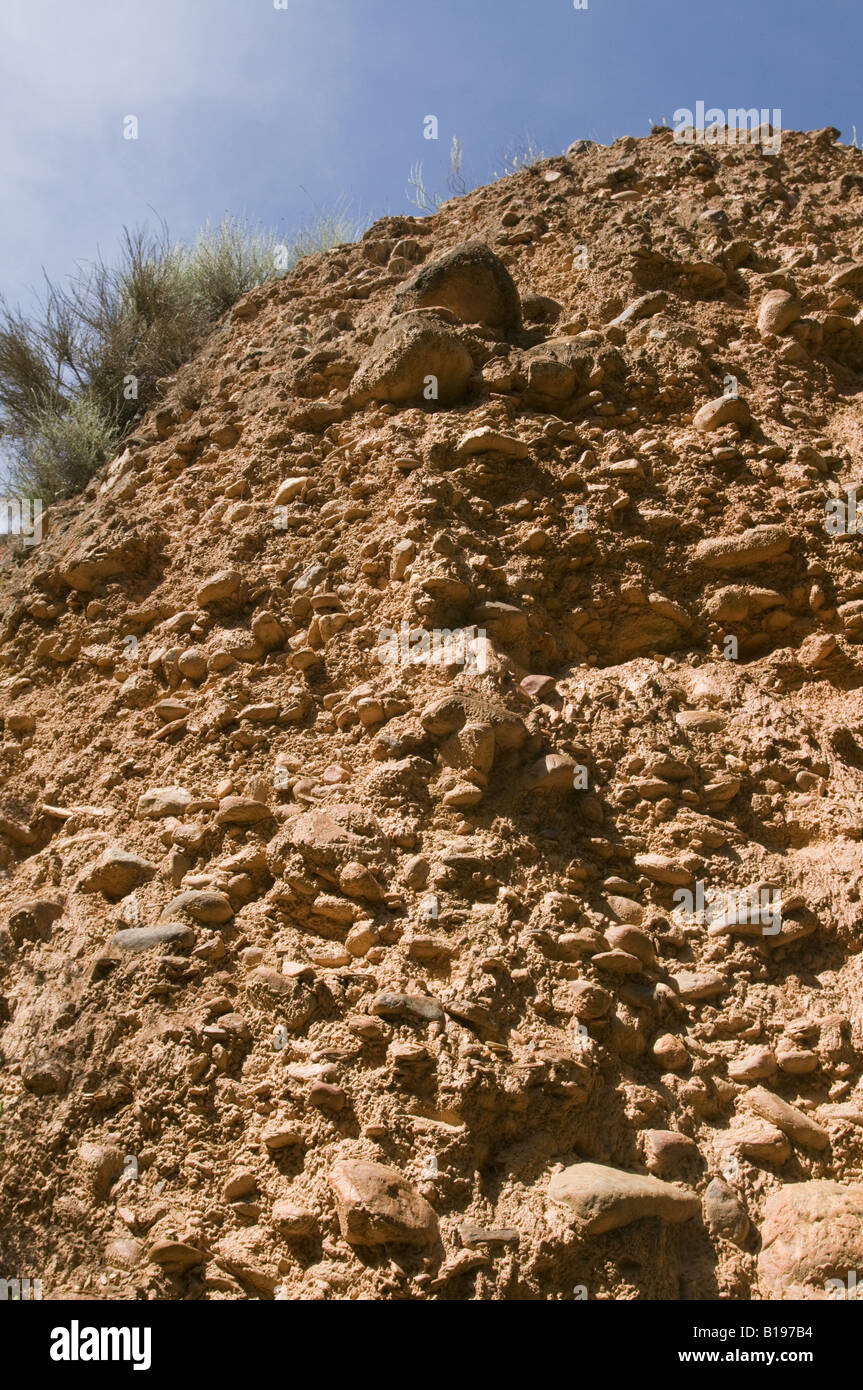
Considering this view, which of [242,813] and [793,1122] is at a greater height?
[242,813]

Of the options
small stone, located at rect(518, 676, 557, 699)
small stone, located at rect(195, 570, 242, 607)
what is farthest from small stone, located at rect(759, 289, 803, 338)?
small stone, located at rect(195, 570, 242, 607)

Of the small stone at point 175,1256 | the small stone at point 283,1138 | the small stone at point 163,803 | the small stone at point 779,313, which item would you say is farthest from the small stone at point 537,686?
the small stone at point 779,313

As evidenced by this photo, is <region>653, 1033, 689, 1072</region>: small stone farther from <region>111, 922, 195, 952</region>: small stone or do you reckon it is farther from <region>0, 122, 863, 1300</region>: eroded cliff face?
<region>111, 922, 195, 952</region>: small stone

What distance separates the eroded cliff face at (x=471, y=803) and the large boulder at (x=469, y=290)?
0.08ft

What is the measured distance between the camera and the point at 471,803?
115 inches

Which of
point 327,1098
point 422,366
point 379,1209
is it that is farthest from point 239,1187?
point 422,366

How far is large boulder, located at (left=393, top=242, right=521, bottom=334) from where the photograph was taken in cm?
455

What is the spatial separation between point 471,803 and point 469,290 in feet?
8.78

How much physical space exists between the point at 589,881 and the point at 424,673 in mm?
862

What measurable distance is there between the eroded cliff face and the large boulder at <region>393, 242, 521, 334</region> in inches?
0.9

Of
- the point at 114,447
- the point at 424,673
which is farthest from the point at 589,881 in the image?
the point at 114,447

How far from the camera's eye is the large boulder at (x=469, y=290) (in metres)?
4.55

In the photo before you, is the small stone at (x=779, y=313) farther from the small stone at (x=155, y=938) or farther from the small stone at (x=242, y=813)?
the small stone at (x=155, y=938)

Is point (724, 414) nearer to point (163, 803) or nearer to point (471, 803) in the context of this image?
point (471, 803)
